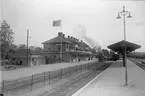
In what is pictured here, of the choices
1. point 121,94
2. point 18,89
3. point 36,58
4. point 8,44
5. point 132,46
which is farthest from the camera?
point 36,58

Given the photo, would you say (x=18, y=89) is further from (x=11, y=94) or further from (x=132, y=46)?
(x=132, y=46)

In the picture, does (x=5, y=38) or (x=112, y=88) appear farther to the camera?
(x=5, y=38)

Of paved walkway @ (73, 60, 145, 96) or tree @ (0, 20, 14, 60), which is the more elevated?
tree @ (0, 20, 14, 60)

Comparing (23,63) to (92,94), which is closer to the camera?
(92,94)

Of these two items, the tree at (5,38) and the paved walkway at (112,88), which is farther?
the tree at (5,38)

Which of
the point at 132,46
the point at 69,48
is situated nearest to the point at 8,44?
the point at 132,46

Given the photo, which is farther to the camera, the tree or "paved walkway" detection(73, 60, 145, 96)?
the tree

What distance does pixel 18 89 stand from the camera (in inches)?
364

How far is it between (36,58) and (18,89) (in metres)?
19.1

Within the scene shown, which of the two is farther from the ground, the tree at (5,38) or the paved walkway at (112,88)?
the tree at (5,38)

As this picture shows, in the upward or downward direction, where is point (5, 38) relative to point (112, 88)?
upward

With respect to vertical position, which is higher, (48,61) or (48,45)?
(48,45)

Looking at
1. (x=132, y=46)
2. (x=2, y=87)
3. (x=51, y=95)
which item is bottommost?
(x=51, y=95)

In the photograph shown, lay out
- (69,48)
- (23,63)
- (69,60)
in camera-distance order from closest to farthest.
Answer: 1. (23,63)
2. (69,60)
3. (69,48)
